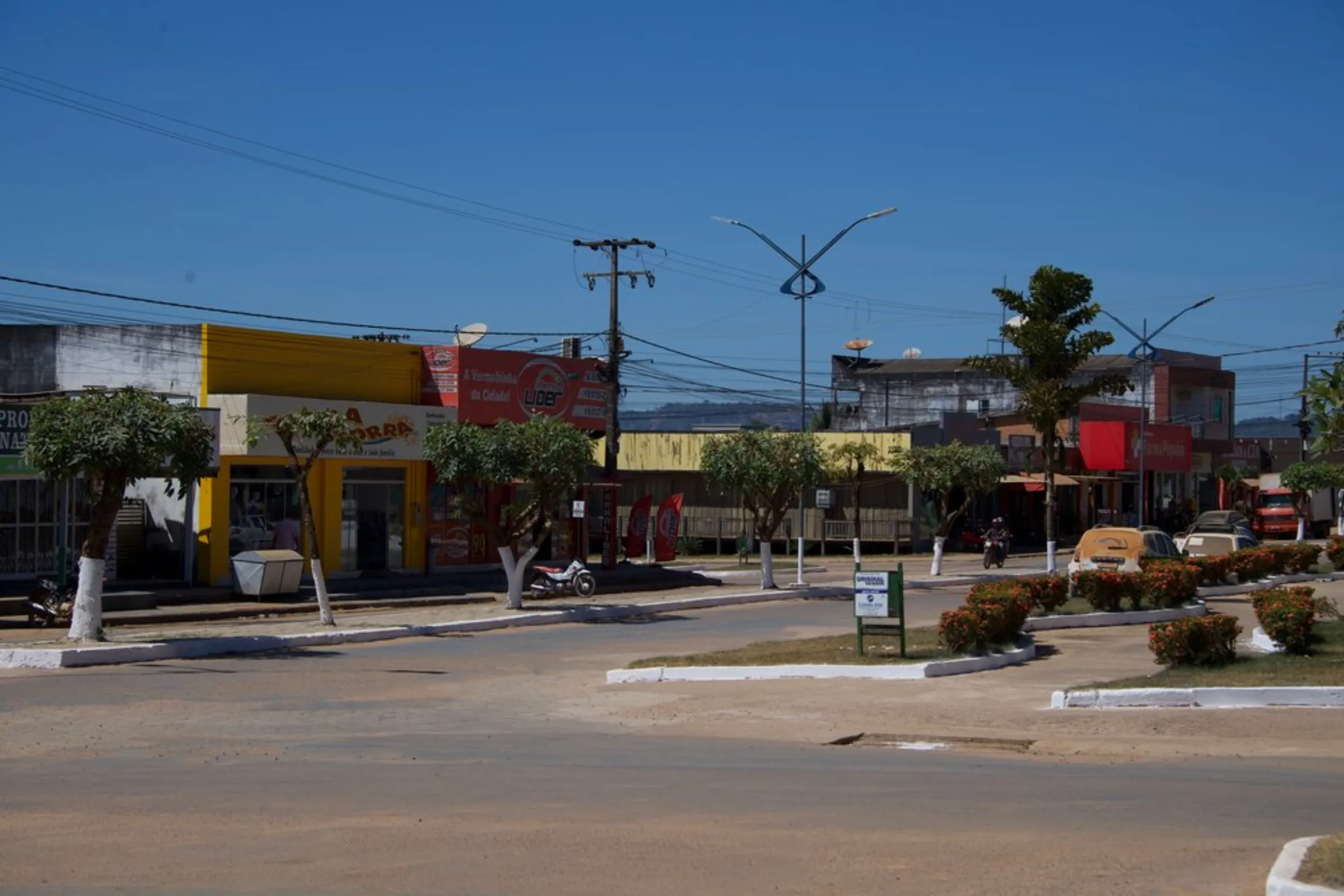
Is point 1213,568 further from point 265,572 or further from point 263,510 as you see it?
point 263,510

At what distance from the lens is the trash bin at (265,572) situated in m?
29.6

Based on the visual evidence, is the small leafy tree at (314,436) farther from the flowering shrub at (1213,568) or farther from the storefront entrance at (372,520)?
the flowering shrub at (1213,568)

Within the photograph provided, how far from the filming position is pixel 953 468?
1638 inches

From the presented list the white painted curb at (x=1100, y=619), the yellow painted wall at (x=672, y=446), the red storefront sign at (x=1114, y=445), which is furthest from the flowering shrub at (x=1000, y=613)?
the red storefront sign at (x=1114, y=445)

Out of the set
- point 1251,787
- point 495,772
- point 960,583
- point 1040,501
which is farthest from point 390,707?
point 1040,501

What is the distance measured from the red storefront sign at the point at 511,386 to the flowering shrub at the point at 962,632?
17802mm

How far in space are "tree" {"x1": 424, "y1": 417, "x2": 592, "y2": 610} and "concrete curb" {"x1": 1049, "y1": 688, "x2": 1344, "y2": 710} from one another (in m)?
14.8

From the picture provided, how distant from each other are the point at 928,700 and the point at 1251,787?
6341 millimetres

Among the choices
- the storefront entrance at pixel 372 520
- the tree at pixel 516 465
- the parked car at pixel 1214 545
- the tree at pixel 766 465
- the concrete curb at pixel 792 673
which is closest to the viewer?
the concrete curb at pixel 792 673

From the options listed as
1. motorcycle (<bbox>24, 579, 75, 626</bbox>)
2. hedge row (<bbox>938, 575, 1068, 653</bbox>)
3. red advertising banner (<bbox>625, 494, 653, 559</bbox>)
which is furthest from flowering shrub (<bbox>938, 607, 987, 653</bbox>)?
red advertising banner (<bbox>625, 494, 653, 559</bbox>)

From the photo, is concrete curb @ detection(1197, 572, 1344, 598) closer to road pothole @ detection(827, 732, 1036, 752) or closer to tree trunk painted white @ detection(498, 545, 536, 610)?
tree trunk painted white @ detection(498, 545, 536, 610)

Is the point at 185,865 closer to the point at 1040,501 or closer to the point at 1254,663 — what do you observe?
the point at 1254,663

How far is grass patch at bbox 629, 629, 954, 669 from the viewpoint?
2020 cm

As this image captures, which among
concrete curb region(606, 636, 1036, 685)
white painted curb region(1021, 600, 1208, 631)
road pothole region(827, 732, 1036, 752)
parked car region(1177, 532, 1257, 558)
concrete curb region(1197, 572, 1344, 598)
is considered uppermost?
parked car region(1177, 532, 1257, 558)
